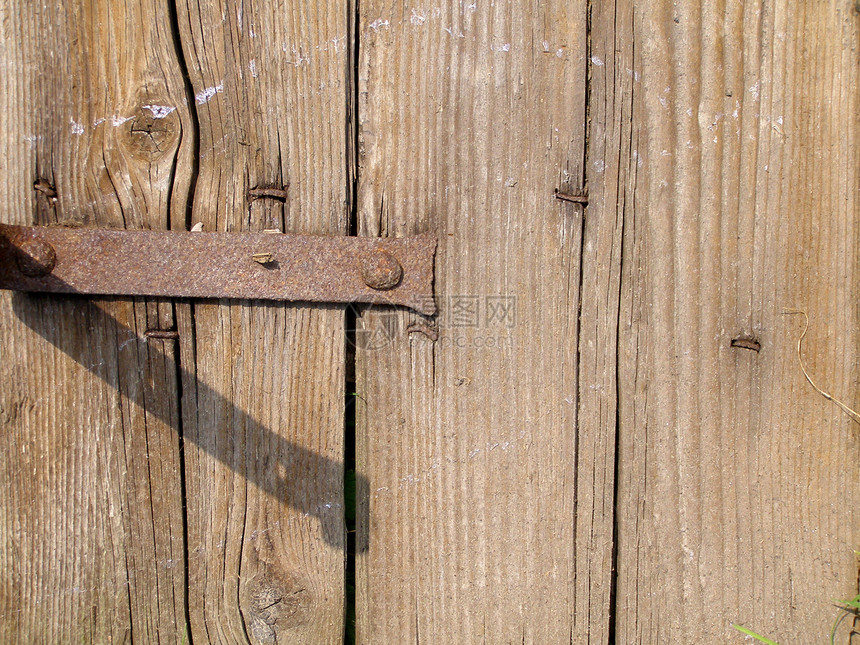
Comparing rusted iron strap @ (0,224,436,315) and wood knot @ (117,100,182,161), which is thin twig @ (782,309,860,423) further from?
wood knot @ (117,100,182,161)

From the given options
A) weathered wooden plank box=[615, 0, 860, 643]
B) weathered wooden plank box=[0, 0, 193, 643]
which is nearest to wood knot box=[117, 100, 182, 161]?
weathered wooden plank box=[0, 0, 193, 643]

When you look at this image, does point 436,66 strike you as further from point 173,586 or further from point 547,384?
point 173,586

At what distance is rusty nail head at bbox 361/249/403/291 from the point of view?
101 centimetres

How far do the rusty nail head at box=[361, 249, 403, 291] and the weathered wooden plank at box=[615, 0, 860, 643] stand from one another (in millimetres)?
446

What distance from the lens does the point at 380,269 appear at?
101cm

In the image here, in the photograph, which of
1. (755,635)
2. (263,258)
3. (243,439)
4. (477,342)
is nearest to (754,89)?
(477,342)

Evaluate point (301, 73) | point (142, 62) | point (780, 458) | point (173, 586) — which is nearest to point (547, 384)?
Result: point (780, 458)

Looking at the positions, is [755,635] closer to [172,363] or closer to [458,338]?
[458,338]

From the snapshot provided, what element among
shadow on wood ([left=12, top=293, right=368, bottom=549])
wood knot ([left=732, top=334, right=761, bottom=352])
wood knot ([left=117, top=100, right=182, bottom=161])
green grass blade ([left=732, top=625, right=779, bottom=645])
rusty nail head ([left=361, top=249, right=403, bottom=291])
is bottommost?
green grass blade ([left=732, top=625, right=779, bottom=645])

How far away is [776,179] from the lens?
3.38 feet

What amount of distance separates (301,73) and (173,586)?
1061mm

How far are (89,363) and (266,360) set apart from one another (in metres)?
0.35

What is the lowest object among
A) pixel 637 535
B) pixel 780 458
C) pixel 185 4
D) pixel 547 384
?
pixel 637 535
